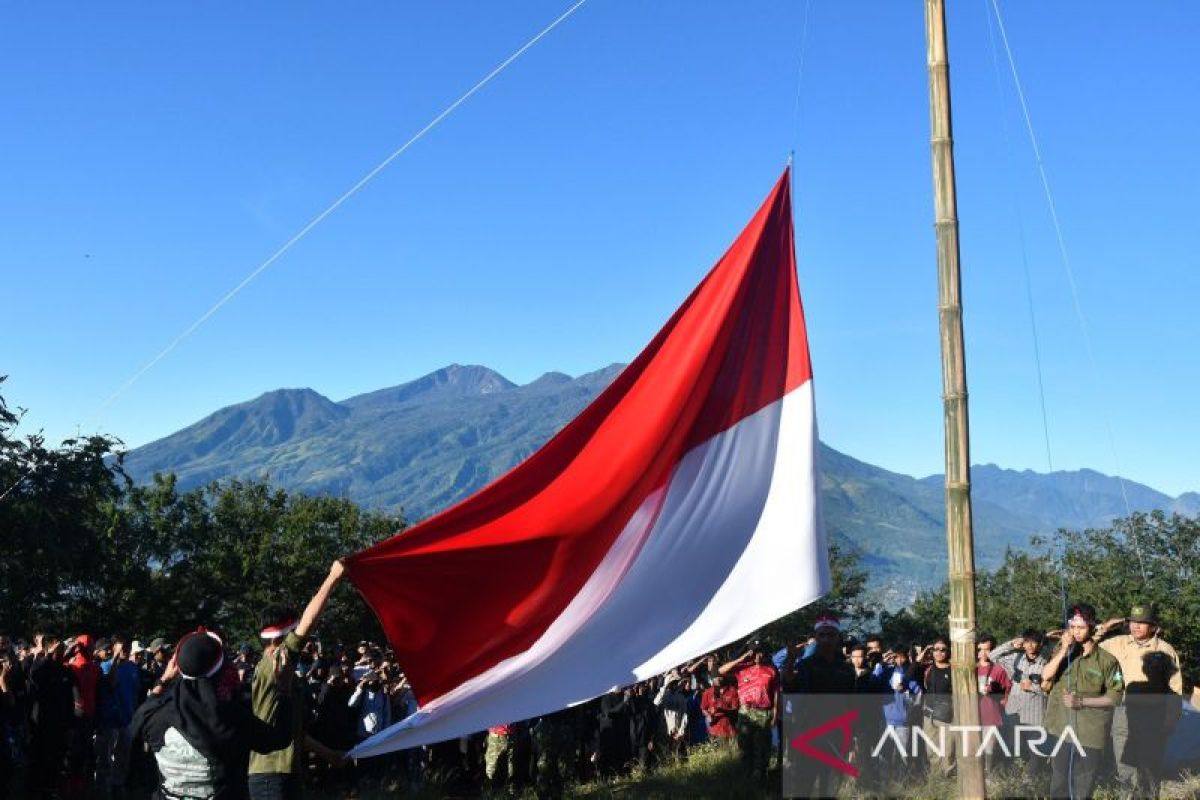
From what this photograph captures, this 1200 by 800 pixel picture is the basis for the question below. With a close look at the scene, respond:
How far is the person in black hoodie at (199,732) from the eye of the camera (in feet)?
20.0

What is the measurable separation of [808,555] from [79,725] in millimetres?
8566

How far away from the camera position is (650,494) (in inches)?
313

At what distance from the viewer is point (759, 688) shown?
40.6ft

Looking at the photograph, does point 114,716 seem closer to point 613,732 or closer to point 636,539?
point 613,732

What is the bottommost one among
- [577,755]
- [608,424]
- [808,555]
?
[577,755]

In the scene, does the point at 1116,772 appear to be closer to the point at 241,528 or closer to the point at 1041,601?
the point at 241,528

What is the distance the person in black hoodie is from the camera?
6.08 m

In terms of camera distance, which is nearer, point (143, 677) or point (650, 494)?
point (650, 494)

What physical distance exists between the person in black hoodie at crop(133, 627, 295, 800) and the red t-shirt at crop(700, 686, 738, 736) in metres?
9.49

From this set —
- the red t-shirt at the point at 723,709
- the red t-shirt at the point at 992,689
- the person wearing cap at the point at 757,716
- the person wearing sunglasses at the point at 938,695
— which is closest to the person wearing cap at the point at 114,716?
the person wearing cap at the point at 757,716

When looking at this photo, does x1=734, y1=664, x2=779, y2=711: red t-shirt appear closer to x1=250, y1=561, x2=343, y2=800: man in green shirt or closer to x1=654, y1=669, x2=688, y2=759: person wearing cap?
x1=654, y1=669, x2=688, y2=759: person wearing cap

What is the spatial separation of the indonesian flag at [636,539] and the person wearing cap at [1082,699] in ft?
11.8

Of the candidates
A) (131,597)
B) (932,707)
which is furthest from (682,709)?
(131,597)

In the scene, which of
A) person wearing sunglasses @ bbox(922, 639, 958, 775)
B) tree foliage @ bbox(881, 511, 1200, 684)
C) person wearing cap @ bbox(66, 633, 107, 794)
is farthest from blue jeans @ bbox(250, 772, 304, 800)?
tree foliage @ bbox(881, 511, 1200, 684)
